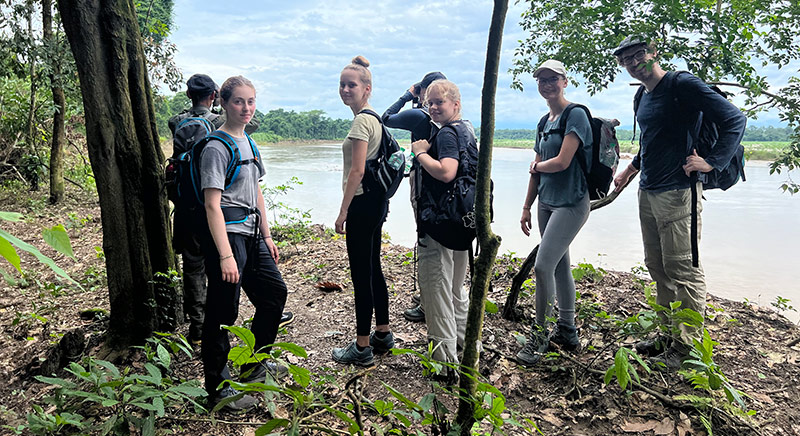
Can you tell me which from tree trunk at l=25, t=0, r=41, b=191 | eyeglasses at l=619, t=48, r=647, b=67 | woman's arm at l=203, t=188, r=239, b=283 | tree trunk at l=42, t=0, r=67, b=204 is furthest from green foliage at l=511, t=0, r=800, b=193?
tree trunk at l=25, t=0, r=41, b=191

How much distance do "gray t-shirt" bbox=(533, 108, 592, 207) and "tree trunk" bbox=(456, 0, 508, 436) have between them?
4.91 feet

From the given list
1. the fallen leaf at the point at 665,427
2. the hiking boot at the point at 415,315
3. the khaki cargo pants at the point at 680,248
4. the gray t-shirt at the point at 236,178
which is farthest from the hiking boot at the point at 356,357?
the khaki cargo pants at the point at 680,248

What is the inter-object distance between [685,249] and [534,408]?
131 cm

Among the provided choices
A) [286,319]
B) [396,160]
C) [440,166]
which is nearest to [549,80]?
[440,166]

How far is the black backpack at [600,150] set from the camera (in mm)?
2775

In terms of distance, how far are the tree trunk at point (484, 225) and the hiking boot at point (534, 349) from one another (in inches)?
59.2

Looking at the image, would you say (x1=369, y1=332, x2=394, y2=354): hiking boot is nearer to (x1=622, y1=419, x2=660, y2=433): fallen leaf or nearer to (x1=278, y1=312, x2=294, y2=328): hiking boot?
(x1=278, y1=312, x2=294, y2=328): hiking boot

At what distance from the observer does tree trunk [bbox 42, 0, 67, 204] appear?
711 cm

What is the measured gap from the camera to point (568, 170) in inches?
111

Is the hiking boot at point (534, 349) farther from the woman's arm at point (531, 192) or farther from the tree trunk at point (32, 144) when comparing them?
the tree trunk at point (32, 144)

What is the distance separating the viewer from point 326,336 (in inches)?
137

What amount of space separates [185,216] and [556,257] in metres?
2.23

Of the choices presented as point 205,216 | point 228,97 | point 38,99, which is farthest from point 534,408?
point 38,99

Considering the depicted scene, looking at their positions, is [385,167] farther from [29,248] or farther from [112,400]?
[29,248]
